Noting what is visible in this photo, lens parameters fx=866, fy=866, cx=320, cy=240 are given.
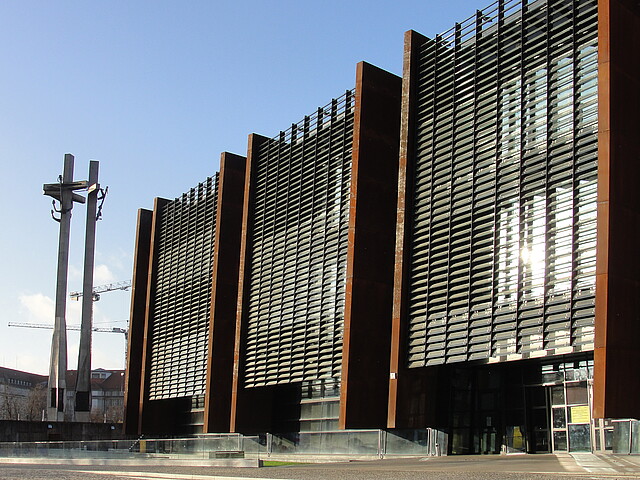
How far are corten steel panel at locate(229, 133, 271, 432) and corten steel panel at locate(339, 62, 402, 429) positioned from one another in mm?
7929

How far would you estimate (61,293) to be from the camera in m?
49.2

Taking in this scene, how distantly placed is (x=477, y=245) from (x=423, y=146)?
13.9 ft

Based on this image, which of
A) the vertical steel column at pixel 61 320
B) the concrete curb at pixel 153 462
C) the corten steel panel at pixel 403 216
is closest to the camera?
the concrete curb at pixel 153 462

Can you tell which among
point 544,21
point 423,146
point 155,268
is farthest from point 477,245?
point 155,268

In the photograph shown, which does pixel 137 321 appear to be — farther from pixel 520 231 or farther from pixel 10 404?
pixel 10 404

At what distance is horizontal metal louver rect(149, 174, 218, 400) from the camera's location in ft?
129

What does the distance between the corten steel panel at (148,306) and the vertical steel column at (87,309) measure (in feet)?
13.5

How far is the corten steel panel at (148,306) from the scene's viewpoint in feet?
142

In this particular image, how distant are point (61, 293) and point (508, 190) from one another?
108 ft

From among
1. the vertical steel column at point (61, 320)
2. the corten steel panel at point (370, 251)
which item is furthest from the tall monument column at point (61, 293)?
the corten steel panel at point (370, 251)

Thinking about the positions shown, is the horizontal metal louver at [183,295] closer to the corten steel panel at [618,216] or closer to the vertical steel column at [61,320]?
the vertical steel column at [61,320]

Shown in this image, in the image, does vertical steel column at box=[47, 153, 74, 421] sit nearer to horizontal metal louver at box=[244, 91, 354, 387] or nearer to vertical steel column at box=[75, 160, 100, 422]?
vertical steel column at box=[75, 160, 100, 422]

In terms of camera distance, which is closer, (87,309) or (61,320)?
(61,320)

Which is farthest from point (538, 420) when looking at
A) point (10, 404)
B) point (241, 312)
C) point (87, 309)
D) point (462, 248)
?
point (10, 404)
